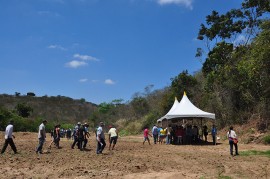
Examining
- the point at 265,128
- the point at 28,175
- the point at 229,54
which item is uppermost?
the point at 229,54

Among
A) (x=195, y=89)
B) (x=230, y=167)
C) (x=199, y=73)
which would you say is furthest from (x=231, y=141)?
(x=199, y=73)

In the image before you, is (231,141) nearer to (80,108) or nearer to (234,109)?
(234,109)

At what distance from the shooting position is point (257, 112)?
3089 centimetres

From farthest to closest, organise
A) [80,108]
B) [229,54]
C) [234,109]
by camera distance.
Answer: [80,108] < [229,54] < [234,109]

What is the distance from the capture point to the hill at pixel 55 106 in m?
100

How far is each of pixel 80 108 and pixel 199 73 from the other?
64481 millimetres

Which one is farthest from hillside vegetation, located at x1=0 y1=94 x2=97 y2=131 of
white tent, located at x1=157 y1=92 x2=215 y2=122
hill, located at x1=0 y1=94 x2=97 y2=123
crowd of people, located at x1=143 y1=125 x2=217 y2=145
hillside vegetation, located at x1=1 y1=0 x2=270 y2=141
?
white tent, located at x1=157 y1=92 x2=215 y2=122

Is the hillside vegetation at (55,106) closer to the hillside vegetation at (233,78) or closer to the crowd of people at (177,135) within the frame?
the hillside vegetation at (233,78)

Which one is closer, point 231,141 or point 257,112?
point 231,141

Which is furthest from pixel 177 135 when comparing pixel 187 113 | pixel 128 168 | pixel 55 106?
pixel 55 106

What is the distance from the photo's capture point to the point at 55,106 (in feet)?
355

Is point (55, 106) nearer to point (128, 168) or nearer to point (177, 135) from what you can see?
point (177, 135)

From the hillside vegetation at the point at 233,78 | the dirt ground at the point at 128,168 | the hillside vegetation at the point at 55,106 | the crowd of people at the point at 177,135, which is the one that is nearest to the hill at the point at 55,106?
the hillside vegetation at the point at 55,106

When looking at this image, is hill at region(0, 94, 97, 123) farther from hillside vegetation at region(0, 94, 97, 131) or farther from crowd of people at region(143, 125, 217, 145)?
crowd of people at region(143, 125, 217, 145)
